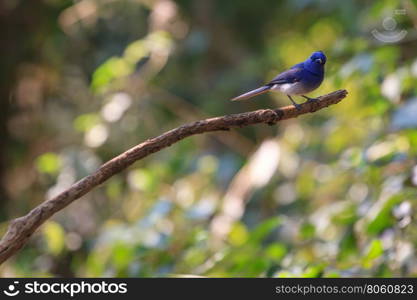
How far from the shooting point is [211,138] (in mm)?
8398

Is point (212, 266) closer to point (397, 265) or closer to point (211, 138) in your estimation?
point (397, 265)

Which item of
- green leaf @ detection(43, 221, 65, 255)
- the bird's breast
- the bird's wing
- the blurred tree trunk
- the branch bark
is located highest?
the blurred tree trunk

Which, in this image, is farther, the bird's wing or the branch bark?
the bird's wing

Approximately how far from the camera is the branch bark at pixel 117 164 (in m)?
3.01

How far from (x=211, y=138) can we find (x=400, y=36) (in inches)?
127

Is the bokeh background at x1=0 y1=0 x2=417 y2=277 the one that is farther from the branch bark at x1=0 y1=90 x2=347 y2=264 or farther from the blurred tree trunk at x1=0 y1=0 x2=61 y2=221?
the branch bark at x1=0 y1=90 x2=347 y2=264

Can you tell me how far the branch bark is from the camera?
3.01 m

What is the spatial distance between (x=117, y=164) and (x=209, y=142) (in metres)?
5.47

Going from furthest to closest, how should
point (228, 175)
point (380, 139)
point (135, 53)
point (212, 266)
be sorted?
point (228, 175), point (135, 53), point (380, 139), point (212, 266)

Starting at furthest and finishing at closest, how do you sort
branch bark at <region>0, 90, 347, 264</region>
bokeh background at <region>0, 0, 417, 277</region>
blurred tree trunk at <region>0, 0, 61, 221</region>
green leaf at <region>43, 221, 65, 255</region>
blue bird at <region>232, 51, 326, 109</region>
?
1. blurred tree trunk at <region>0, 0, 61, 221</region>
2. green leaf at <region>43, 221, 65, 255</region>
3. bokeh background at <region>0, 0, 417, 277</region>
4. blue bird at <region>232, 51, 326, 109</region>
5. branch bark at <region>0, 90, 347, 264</region>

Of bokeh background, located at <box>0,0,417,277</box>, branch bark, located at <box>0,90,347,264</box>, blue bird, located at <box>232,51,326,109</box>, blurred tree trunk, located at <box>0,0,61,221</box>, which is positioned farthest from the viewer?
blurred tree trunk, located at <box>0,0,61,221</box>

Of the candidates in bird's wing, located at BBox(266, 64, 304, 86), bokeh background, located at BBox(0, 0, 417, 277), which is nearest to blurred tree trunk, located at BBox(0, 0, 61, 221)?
bokeh background, located at BBox(0, 0, 417, 277)

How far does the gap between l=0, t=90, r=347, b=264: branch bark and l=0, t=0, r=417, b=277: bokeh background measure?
911 millimetres

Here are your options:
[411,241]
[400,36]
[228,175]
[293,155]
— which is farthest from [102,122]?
[411,241]
